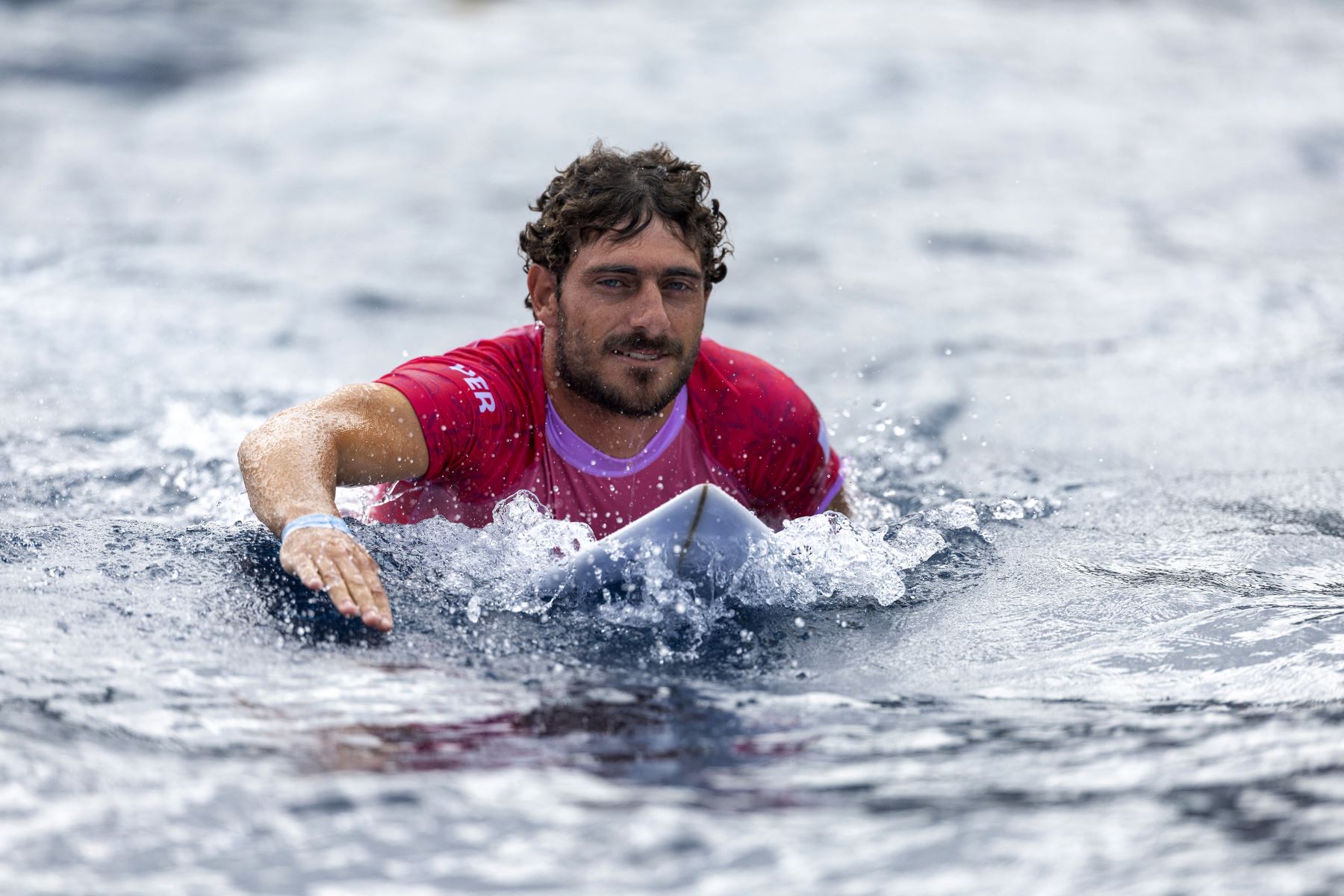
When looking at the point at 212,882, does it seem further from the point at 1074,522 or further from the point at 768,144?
the point at 768,144

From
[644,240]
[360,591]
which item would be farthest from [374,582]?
[644,240]

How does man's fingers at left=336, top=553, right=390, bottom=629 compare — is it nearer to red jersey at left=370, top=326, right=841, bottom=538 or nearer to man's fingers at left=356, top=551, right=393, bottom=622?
man's fingers at left=356, top=551, right=393, bottom=622

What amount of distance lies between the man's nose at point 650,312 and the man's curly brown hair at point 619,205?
0.19 metres

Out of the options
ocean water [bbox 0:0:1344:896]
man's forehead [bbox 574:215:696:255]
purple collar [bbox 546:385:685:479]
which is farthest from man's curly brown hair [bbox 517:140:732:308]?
ocean water [bbox 0:0:1344:896]

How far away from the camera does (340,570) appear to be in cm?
381

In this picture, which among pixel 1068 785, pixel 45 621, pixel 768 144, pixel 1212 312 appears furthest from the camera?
pixel 768 144

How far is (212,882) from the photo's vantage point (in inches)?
107

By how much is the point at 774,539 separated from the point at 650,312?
Answer: 0.81m

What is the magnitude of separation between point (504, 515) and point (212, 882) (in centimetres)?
208

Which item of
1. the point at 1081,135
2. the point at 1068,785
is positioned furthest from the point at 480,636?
the point at 1081,135

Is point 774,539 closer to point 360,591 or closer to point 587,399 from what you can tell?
point 587,399

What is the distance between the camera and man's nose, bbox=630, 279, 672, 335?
4.61 m

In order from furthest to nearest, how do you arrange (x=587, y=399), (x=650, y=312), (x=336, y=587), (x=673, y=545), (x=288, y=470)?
(x=587, y=399)
(x=650, y=312)
(x=673, y=545)
(x=288, y=470)
(x=336, y=587)

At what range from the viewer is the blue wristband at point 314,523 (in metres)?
3.95
